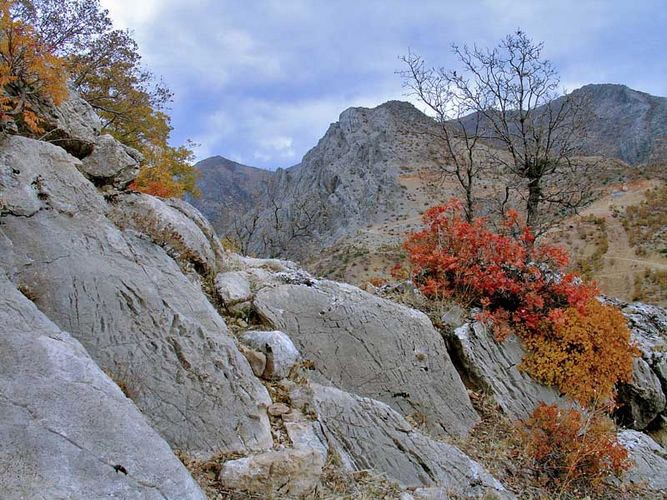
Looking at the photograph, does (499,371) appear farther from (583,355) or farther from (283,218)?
(283,218)

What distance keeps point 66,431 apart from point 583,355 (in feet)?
29.8

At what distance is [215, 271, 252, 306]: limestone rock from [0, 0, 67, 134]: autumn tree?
365 centimetres

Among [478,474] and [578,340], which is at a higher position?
[578,340]

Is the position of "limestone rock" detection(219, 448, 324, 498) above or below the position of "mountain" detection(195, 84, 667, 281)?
below

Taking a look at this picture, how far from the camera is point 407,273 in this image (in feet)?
37.9

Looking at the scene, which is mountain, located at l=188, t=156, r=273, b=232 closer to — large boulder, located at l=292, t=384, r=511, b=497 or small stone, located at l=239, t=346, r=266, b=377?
small stone, located at l=239, t=346, r=266, b=377

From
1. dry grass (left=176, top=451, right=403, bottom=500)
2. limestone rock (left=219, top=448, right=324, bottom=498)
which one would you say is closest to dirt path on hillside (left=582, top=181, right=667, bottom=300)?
dry grass (left=176, top=451, right=403, bottom=500)

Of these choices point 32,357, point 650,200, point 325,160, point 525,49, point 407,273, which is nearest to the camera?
point 32,357

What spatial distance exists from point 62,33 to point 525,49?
15715 mm

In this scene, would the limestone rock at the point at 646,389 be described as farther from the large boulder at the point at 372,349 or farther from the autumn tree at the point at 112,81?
the autumn tree at the point at 112,81

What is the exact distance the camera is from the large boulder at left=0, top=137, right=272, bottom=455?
4781 mm

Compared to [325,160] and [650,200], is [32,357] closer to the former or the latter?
[650,200]

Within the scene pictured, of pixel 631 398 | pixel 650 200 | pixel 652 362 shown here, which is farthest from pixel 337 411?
pixel 650 200

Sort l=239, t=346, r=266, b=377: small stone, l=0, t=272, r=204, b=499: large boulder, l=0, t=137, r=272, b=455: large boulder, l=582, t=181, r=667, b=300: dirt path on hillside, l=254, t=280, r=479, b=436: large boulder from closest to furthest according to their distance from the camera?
1. l=0, t=272, r=204, b=499: large boulder
2. l=0, t=137, r=272, b=455: large boulder
3. l=239, t=346, r=266, b=377: small stone
4. l=254, t=280, r=479, b=436: large boulder
5. l=582, t=181, r=667, b=300: dirt path on hillside
